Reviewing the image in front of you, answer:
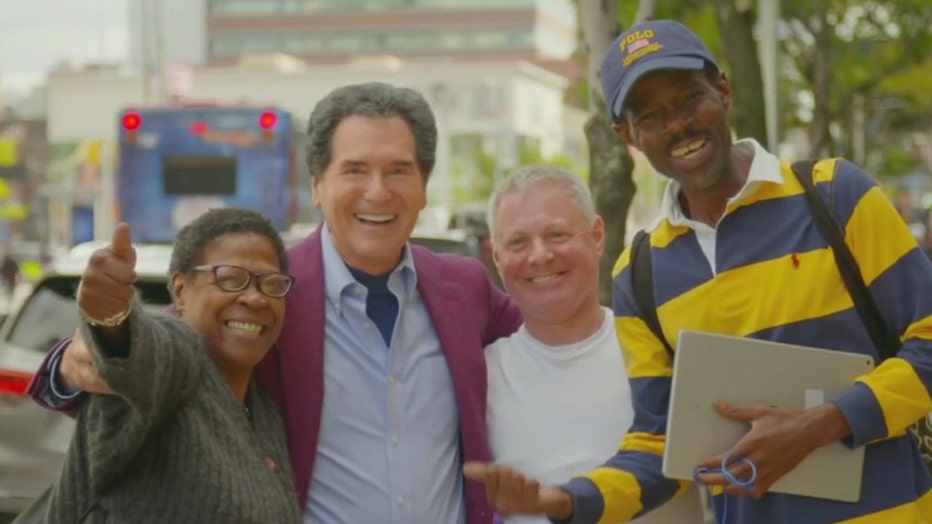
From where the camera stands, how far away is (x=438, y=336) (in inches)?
156

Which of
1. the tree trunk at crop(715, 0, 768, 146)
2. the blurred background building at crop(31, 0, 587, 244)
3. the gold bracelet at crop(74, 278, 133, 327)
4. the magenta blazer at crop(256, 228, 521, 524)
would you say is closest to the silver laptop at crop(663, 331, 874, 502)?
the magenta blazer at crop(256, 228, 521, 524)

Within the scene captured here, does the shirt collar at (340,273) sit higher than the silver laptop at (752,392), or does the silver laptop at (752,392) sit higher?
the shirt collar at (340,273)

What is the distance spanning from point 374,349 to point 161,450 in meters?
0.80

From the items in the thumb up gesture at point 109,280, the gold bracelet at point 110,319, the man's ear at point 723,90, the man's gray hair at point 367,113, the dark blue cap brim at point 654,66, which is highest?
the dark blue cap brim at point 654,66

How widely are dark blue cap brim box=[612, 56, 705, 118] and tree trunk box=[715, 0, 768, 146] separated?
12066mm

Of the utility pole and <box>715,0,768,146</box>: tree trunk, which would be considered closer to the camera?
<box>715,0,768,146</box>: tree trunk

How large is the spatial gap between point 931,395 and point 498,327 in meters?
1.18

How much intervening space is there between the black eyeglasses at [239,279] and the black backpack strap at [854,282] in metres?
Answer: 1.16

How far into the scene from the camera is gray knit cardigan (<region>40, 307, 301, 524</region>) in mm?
3057

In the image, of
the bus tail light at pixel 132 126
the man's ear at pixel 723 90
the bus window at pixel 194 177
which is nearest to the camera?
the man's ear at pixel 723 90

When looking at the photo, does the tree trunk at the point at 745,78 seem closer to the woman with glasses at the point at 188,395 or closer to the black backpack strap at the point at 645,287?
the black backpack strap at the point at 645,287

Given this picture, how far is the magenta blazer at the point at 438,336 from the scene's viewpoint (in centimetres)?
371

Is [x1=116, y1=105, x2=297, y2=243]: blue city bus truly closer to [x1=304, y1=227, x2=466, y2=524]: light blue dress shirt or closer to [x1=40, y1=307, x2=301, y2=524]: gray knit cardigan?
[x1=304, y1=227, x2=466, y2=524]: light blue dress shirt

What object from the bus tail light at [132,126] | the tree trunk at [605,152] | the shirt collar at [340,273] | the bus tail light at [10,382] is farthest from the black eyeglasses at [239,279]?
the bus tail light at [132,126]
